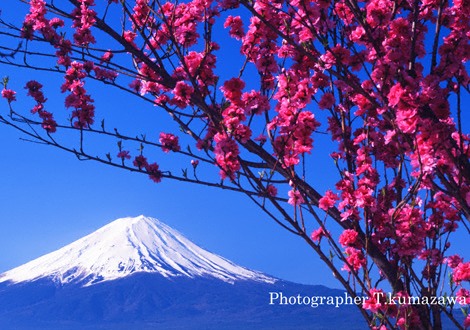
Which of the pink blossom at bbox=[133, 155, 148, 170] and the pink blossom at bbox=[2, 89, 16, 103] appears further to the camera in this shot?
the pink blossom at bbox=[2, 89, 16, 103]

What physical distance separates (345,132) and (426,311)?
4.60 ft

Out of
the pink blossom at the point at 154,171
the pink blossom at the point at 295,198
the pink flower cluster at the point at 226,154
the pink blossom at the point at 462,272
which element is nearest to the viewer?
the pink flower cluster at the point at 226,154

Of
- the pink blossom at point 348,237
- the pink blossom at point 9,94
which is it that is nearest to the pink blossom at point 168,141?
the pink blossom at point 348,237

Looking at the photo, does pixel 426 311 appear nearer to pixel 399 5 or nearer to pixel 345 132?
pixel 345 132

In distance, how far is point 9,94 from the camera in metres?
5.89

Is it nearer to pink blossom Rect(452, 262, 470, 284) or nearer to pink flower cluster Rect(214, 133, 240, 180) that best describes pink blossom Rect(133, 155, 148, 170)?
pink flower cluster Rect(214, 133, 240, 180)

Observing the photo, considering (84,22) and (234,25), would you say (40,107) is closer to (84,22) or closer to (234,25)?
(84,22)

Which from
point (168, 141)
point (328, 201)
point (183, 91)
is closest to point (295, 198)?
point (328, 201)

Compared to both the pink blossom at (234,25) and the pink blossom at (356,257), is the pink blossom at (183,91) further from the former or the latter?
the pink blossom at (356,257)

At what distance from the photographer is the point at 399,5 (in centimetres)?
418

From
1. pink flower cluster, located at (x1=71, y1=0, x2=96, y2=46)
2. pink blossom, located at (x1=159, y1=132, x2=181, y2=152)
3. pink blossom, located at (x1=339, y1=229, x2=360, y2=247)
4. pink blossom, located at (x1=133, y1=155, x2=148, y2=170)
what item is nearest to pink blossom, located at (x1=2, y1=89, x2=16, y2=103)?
pink flower cluster, located at (x1=71, y1=0, x2=96, y2=46)

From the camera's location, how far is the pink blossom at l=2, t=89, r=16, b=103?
5863 mm

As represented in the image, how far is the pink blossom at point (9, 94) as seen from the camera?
19.2 ft

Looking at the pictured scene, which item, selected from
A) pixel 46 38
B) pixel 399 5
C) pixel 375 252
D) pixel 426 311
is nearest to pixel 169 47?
pixel 46 38
